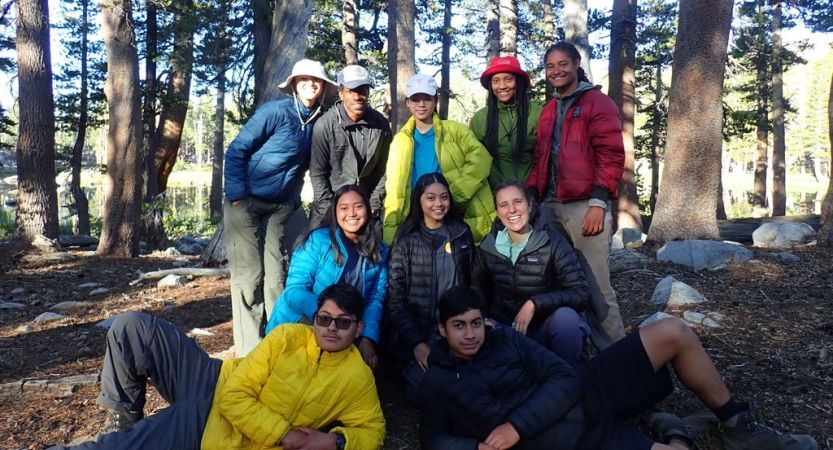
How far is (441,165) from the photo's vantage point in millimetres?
4453

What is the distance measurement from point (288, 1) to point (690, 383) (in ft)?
24.0

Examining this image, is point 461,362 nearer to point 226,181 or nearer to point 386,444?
point 386,444

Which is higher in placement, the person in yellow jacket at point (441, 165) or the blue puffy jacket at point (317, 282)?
the person in yellow jacket at point (441, 165)

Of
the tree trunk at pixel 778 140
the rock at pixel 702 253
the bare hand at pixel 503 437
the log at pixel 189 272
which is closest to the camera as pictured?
the bare hand at pixel 503 437

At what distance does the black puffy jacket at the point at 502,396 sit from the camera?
2906 mm

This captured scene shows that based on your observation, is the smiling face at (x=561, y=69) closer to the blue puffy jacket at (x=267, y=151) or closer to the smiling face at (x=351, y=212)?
Result: the smiling face at (x=351, y=212)

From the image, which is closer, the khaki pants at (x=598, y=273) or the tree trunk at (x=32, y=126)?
the khaki pants at (x=598, y=273)

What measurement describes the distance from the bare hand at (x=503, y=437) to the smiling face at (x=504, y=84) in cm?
244

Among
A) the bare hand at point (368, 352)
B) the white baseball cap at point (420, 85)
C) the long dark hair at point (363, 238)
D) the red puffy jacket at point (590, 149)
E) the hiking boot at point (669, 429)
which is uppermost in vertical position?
the white baseball cap at point (420, 85)

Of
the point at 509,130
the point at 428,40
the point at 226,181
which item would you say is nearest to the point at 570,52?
the point at 509,130

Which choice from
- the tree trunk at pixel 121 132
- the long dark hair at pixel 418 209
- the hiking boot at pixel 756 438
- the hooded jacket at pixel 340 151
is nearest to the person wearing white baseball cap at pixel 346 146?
the hooded jacket at pixel 340 151

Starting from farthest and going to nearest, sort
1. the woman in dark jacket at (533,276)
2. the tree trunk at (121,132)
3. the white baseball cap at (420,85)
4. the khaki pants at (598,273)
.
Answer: the tree trunk at (121,132) → the white baseball cap at (420,85) → the khaki pants at (598,273) → the woman in dark jacket at (533,276)

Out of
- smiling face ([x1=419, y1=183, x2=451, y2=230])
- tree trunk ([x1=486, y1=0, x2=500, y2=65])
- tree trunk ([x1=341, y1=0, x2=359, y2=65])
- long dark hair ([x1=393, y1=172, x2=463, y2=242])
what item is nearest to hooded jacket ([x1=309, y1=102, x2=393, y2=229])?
long dark hair ([x1=393, y1=172, x2=463, y2=242])

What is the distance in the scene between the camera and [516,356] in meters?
3.13
